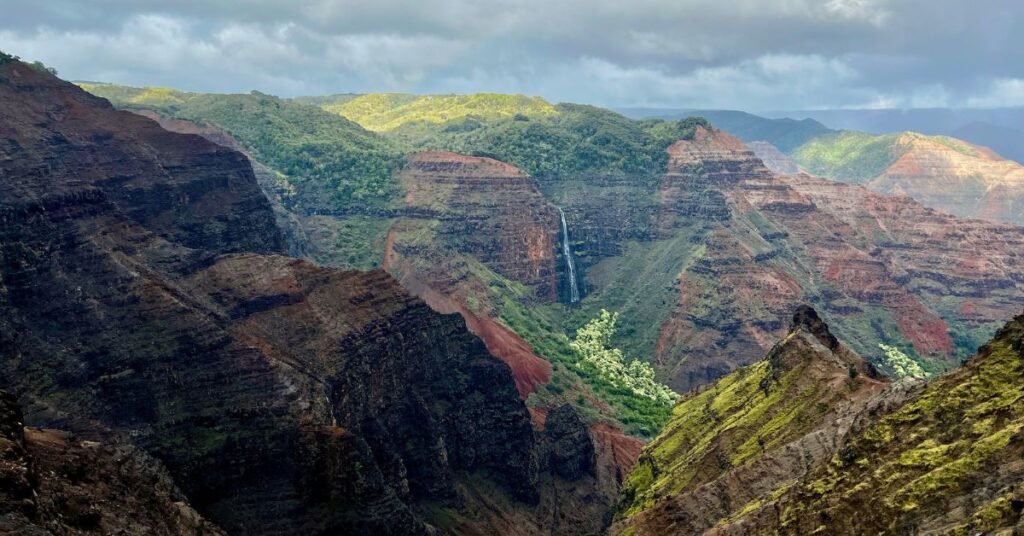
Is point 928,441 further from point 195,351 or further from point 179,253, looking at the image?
point 179,253

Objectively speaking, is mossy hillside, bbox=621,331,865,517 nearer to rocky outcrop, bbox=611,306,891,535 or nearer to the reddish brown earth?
rocky outcrop, bbox=611,306,891,535

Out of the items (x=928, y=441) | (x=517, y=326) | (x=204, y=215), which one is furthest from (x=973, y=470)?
(x=517, y=326)

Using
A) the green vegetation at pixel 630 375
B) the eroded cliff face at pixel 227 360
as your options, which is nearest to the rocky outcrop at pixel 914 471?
the eroded cliff face at pixel 227 360

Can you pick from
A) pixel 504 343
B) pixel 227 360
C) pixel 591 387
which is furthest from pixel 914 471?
pixel 591 387

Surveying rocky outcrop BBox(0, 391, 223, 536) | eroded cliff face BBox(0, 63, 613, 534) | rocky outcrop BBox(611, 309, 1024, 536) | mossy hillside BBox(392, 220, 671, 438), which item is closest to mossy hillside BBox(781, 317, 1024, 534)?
rocky outcrop BBox(611, 309, 1024, 536)

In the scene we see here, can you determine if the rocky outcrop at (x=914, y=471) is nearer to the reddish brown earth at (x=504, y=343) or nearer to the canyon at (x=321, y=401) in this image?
the canyon at (x=321, y=401)
